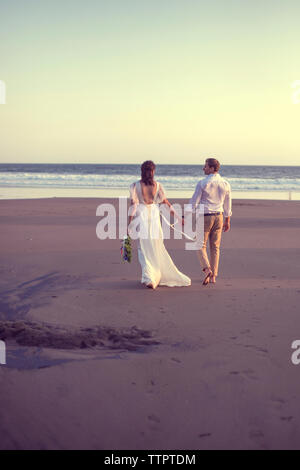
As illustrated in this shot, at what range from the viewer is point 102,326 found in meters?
5.04

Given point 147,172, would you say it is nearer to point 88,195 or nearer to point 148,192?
point 148,192

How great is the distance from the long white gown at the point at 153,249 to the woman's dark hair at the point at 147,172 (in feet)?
0.45

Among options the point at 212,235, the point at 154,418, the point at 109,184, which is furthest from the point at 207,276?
the point at 109,184

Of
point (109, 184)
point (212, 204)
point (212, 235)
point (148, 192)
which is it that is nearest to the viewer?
point (148, 192)

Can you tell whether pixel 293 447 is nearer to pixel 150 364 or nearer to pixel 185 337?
pixel 150 364

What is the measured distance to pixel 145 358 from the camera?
4.13m

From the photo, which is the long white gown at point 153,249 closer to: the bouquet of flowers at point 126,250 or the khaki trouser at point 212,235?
the bouquet of flowers at point 126,250

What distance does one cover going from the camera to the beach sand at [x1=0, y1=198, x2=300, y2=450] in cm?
302

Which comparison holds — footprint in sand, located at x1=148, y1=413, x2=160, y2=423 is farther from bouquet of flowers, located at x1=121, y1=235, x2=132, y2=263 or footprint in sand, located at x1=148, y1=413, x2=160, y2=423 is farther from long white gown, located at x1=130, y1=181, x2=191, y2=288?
bouquet of flowers, located at x1=121, y1=235, x2=132, y2=263

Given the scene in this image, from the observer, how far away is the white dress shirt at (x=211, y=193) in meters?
7.16

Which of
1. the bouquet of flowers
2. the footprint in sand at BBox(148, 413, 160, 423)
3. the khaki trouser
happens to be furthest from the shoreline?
the footprint in sand at BBox(148, 413, 160, 423)

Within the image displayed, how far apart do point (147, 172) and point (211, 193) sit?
111cm
